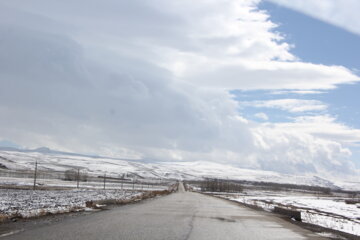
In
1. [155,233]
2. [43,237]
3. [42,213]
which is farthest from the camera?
[42,213]

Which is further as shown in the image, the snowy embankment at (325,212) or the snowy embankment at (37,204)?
the snowy embankment at (325,212)

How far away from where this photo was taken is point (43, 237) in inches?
410

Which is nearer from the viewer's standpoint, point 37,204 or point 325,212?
point 37,204

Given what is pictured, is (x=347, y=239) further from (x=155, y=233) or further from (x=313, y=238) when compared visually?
(x=155, y=233)

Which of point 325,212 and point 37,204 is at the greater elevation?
point 37,204

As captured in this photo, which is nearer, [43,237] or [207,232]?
[43,237]

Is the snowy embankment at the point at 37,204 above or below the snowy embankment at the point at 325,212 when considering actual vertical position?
above

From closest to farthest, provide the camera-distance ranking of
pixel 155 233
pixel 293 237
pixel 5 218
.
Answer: pixel 155 233, pixel 293 237, pixel 5 218

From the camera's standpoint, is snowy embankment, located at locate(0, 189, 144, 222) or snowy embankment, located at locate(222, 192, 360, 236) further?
snowy embankment, located at locate(222, 192, 360, 236)

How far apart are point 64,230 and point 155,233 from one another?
2816 mm

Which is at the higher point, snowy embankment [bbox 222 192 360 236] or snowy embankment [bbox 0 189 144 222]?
snowy embankment [bbox 0 189 144 222]

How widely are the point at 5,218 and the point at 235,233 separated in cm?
873

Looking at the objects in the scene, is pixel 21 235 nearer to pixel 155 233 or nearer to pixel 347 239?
A: pixel 155 233

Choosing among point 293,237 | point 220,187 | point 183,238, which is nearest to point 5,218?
point 183,238
